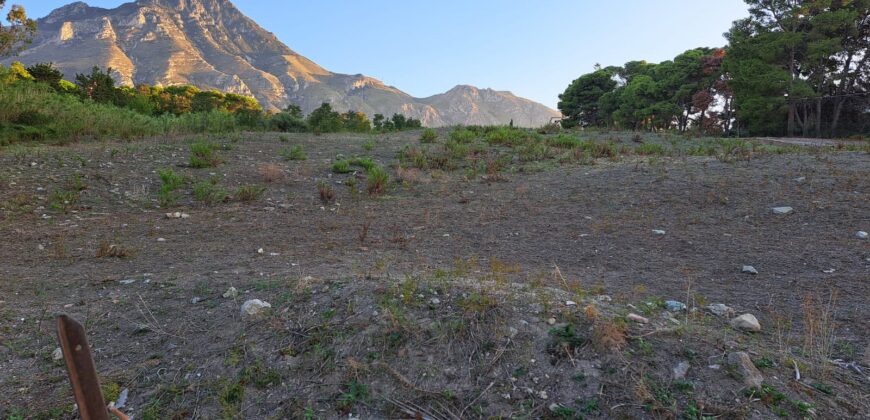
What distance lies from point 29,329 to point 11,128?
313 inches

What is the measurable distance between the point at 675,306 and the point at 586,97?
109 feet

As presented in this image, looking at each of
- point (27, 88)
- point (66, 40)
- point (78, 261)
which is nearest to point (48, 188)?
point (78, 261)

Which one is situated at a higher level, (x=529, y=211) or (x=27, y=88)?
(x=27, y=88)

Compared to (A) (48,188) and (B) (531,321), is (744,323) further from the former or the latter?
(A) (48,188)

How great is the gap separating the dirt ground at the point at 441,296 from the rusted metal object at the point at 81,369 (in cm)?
87

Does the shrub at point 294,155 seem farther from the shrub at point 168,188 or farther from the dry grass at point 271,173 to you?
the shrub at point 168,188

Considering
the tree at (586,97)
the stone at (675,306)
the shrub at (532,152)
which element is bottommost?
A: the stone at (675,306)

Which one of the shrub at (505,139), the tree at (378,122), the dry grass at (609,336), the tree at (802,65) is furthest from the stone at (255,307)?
the tree at (802,65)

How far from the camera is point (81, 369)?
3.04 ft

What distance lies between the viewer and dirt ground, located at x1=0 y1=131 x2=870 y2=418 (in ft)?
5.77

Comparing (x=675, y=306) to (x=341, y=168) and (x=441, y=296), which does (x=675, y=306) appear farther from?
(x=341, y=168)

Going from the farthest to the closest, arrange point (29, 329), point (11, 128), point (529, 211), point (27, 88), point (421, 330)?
point (27, 88) < point (11, 128) < point (529, 211) < point (29, 329) < point (421, 330)

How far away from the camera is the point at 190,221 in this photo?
15.7 ft

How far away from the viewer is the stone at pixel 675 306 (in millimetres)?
2410
